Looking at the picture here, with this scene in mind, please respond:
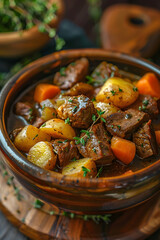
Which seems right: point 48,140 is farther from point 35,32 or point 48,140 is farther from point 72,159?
point 35,32

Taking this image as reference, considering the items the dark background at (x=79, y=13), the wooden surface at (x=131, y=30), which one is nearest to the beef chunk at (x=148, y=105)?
the wooden surface at (x=131, y=30)

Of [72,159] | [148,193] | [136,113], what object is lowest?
[148,193]

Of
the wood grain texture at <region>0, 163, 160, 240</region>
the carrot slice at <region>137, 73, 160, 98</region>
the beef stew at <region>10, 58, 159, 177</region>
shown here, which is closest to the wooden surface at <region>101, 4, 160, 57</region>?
the carrot slice at <region>137, 73, 160, 98</region>

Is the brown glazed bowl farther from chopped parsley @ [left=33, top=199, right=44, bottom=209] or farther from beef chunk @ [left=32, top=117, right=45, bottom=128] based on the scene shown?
chopped parsley @ [left=33, top=199, right=44, bottom=209]

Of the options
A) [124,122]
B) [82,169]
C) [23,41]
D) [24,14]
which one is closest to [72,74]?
[124,122]

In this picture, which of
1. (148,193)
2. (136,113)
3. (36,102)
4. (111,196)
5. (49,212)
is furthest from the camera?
(36,102)

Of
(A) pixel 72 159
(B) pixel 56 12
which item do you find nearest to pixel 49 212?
(A) pixel 72 159

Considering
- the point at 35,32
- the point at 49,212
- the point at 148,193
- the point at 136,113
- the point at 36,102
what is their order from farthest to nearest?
the point at 35,32 < the point at 36,102 < the point at 49,212 < the point at 136,113 < the point at 148,193
